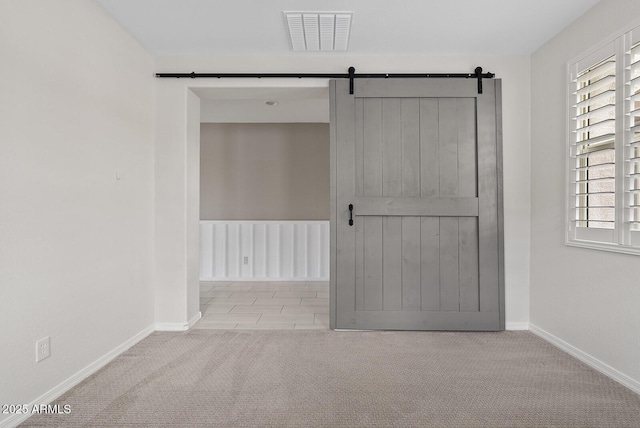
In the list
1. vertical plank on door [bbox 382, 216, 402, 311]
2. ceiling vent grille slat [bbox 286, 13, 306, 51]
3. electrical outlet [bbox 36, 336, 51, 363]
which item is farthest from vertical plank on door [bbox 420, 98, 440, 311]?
electrical outlet [bbox 36, 336, 51, 363]

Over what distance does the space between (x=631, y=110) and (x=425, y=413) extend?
2055 millimetres

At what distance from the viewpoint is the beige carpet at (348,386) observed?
5.16ft

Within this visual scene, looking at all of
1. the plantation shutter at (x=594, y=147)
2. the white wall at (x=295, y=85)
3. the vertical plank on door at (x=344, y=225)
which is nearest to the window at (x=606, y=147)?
the plantation shutter at (x=594, y=147)

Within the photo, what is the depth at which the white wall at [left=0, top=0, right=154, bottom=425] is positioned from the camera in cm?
152

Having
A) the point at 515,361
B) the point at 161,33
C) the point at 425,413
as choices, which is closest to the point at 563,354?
the point at 515,361

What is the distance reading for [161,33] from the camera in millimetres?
2449

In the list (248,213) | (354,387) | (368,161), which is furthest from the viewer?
(248,213)

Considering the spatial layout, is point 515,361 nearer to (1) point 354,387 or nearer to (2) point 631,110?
(1) point 354,387

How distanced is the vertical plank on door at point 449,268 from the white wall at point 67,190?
247 centimetres

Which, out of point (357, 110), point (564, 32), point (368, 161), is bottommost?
point (368, 161)

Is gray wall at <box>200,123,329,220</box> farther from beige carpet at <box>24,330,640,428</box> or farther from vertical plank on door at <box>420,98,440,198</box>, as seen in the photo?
beige carpet at <box>24,330,640,428</box>

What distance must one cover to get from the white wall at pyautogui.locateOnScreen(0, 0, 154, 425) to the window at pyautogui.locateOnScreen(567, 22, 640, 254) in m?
3.22

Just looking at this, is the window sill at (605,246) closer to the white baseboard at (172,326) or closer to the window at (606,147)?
the window at (606,147)

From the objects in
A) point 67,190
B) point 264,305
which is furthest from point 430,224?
point 67,190
